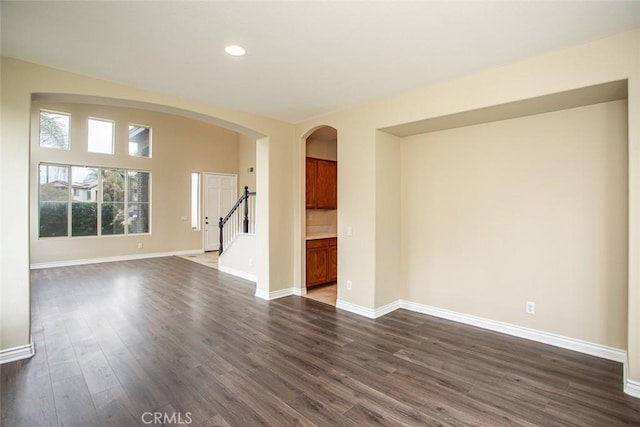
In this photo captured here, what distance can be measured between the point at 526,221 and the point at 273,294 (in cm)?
359

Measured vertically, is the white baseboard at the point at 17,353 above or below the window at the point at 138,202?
below

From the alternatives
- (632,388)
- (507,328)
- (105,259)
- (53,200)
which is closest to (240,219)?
(105,259)

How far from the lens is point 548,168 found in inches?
129

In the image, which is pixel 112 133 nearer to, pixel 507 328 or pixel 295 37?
pixel 295 37

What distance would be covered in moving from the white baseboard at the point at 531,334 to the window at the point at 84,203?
779 centimetres

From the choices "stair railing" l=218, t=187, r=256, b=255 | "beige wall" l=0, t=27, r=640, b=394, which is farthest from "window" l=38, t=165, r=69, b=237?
"beige wall" l=0, t=27, r=640, b=394

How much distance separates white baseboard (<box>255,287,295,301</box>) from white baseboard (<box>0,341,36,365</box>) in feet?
8.89

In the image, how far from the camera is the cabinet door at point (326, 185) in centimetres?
591

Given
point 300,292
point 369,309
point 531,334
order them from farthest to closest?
point 300,292 < point 369,309 < point 531,334

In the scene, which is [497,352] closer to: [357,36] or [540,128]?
[540,128]

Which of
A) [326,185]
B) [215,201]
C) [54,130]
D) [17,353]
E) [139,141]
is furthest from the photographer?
[215,201]

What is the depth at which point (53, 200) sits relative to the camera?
716cm

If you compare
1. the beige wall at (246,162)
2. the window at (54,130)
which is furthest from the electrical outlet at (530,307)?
the window at (54,130)

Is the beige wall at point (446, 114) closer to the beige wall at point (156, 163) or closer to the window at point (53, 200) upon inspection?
the beige wall at point (156, 163)
